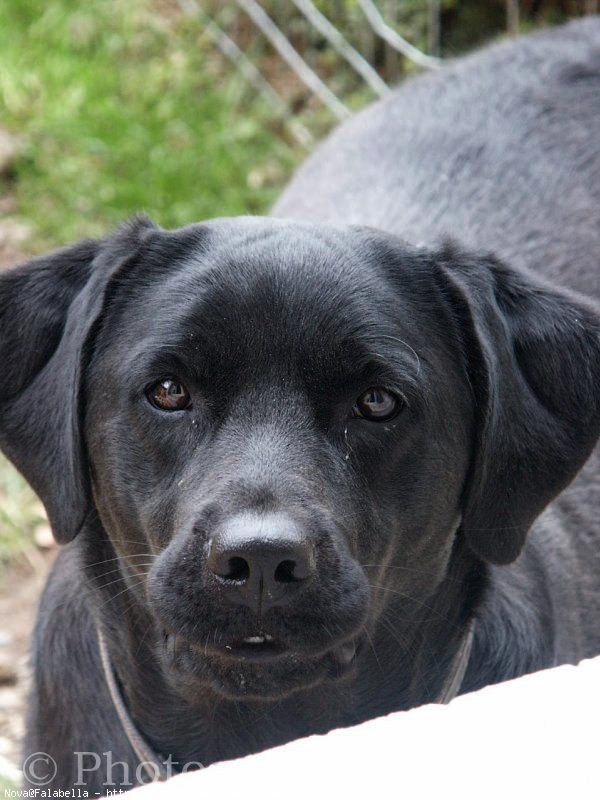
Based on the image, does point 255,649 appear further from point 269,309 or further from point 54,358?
point 54,358

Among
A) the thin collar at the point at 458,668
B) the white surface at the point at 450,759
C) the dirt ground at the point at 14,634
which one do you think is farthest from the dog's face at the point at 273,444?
the dirt ground at the point at 14,634

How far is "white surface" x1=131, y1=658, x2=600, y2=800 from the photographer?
1435 millimetres

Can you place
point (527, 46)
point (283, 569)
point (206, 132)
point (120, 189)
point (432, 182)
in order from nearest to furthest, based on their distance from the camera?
1. point (283, 569)
2. point (432, 182)
3. point (527, 46)
4. point (120, 189)
5. point (206, 132)

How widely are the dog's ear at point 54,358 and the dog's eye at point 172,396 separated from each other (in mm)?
264

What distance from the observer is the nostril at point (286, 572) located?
229 centimetres

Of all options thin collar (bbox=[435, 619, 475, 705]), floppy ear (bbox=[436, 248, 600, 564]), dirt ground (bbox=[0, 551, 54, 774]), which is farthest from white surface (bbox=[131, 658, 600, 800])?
dirt ground (bbox=[0, 551, 54, 774])

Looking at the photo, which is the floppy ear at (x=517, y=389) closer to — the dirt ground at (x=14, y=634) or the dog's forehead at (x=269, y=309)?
the dog's forehead at (x=269, y=309)

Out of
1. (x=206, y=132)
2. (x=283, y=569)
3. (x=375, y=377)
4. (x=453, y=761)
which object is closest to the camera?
(x=453, y=761)

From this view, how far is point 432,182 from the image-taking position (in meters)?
4.18

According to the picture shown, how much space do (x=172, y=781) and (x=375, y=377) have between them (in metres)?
1.23

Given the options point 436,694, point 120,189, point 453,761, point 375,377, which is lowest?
point 120,189

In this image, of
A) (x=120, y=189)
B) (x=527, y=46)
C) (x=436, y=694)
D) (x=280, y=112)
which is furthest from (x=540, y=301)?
(x=280, y=112)

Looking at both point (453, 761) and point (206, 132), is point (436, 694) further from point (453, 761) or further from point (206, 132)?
point (206, 132)

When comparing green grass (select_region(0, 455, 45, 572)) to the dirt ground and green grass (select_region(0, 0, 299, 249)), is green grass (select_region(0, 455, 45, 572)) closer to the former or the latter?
the dirt ground
